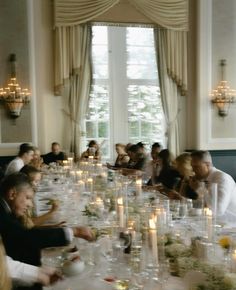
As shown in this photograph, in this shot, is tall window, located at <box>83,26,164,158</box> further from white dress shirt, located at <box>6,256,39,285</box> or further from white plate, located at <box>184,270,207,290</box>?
white plate, located at <box>184,270,207,290</box>

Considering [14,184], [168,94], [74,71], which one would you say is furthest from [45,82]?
[14,184]

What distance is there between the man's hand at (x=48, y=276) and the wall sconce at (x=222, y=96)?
701cm

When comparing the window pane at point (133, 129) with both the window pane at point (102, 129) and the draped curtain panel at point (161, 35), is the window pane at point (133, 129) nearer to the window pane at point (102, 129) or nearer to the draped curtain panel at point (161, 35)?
the window pane at point (102, 129)

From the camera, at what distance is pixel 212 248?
6.54 feet

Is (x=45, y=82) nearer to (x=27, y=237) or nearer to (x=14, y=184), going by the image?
(x=14, y=184)

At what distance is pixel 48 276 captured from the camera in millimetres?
1773

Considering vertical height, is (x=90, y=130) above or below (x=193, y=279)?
above

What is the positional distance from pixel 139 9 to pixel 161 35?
0.70m

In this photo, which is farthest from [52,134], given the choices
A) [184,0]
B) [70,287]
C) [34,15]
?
[70,287]

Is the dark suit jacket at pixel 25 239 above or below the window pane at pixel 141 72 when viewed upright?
below

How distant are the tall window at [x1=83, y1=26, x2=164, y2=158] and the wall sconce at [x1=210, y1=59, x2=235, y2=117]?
3.95 ft

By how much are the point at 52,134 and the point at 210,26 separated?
4.01 metres

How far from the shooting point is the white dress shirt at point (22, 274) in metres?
1.77

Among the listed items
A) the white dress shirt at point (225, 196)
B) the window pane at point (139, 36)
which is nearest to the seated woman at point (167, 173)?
the white dress shirt at point (225, 196)
